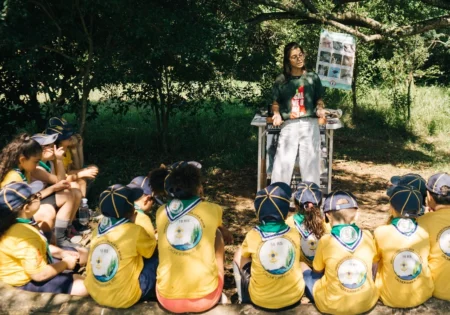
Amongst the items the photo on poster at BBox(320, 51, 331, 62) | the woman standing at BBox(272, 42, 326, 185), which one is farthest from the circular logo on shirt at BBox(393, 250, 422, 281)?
the photo on poster at BBox(320, 51, 331, 62)

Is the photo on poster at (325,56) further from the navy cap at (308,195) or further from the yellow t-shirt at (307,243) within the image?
the yellow t-shirt at (307,243)

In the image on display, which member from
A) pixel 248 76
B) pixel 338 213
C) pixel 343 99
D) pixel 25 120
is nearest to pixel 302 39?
pixel 343 99

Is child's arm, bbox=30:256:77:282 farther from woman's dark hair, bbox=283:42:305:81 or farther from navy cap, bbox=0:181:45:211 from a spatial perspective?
woman's dark hair, bbox=283:42:305:81

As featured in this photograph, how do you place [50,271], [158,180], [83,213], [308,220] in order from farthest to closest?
[83,213] → [158,180] → [308,220] → [50,271]

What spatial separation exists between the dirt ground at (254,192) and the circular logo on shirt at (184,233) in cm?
113

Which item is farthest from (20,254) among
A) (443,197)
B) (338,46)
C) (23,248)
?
(338,46)

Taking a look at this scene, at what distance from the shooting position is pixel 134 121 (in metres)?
10.6

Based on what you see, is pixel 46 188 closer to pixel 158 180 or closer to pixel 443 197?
pixel 158 180

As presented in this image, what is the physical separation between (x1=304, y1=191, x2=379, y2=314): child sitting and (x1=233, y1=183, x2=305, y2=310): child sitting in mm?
158

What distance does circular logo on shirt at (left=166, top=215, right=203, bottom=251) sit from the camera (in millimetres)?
3268

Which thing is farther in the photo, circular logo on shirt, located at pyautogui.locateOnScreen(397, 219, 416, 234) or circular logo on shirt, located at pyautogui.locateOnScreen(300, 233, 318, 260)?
circular logo on shirt, located at pyautogui.locateOnScreen(300, 233, 318, 260)

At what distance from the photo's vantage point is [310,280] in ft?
11.3

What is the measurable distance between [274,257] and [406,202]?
877mm

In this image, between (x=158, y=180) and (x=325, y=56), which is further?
(x=325, y=56)
